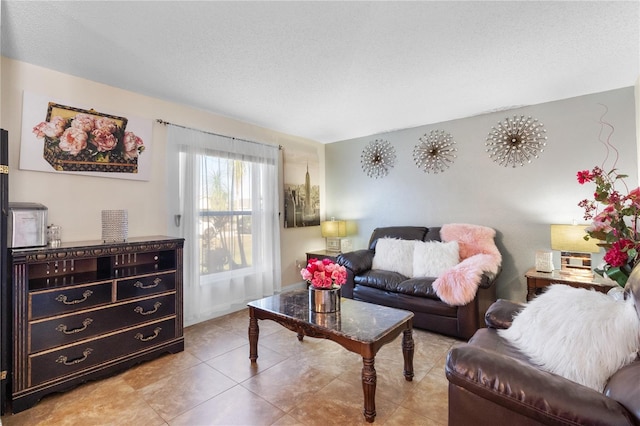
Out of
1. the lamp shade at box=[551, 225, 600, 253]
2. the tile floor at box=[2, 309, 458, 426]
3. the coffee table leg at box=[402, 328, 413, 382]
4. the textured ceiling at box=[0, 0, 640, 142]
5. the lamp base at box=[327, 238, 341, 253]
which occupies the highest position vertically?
the textured ceiling at box=[0, 0, 640, 142]

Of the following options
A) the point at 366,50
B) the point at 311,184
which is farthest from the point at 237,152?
the point at 366,50

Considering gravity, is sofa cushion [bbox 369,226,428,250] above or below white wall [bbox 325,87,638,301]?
below

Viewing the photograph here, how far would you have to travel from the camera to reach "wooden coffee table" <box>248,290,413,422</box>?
1.71 meters

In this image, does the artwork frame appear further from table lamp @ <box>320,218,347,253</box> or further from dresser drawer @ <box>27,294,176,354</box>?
dresser drawer @ <box>27,294,176,354</box>

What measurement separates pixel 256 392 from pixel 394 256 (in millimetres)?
2120

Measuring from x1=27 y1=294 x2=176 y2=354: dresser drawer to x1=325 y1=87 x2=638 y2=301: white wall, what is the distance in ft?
9.72

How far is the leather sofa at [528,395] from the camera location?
902 mm

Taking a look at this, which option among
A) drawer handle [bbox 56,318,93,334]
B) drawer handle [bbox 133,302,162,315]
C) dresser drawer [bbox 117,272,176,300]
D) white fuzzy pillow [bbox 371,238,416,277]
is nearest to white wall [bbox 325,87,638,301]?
white fuzzy pillow [bbox 371,238,416,277]

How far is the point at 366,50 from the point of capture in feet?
6.97

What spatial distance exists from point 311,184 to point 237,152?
4.63 feet

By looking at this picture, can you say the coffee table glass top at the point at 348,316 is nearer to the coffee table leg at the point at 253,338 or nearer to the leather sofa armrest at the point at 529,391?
the coffee table leg at the point at 253,338

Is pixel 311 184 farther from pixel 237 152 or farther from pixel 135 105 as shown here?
pixel 135 105

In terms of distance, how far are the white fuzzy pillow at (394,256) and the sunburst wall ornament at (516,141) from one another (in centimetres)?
139

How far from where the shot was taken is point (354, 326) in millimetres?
1916
